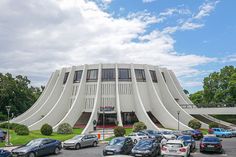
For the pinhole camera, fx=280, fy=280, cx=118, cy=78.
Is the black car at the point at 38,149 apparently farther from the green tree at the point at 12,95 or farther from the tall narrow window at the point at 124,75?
the green tree at the point at 12,95

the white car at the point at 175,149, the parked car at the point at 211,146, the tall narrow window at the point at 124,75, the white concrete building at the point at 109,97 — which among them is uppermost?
the tall narrow window at the point at 124,75

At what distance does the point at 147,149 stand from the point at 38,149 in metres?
8.65

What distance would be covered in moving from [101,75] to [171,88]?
58.5ft

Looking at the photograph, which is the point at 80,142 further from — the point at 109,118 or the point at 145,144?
the point at 109,118

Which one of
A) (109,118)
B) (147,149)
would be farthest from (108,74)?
(147,149)

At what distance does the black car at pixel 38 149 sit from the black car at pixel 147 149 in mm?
7398

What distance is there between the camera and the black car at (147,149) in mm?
20616

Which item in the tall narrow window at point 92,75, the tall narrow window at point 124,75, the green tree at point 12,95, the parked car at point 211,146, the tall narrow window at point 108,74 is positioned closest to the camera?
the parked car at point 211,146

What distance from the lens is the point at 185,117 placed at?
54.0 m

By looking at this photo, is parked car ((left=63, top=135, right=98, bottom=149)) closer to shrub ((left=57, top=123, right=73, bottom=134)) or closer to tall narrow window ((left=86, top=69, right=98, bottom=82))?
shrub ((left=57, top=123, right=73, bottom=134))

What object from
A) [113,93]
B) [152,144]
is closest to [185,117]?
[113,93]

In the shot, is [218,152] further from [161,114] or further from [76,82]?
[76,82]

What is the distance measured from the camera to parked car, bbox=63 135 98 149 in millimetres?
27416

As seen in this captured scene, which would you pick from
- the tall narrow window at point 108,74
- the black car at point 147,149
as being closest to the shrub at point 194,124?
the tall narrow window at point 108,74
